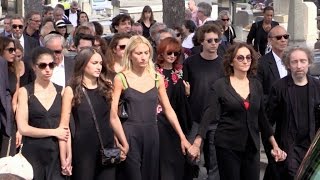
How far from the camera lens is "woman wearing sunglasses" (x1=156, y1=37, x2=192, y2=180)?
8898mm

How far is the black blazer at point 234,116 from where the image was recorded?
8133 mm

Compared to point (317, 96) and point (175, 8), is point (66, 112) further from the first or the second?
point (175, 8)

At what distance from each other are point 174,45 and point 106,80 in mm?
1086

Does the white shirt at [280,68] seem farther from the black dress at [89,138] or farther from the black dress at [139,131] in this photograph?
the black dress at [89,138]

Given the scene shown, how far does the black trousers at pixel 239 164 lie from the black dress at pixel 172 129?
0.75 metres

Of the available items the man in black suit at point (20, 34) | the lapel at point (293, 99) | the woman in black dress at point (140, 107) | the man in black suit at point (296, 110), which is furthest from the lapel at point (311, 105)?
the man in black suit at point (20, 34)

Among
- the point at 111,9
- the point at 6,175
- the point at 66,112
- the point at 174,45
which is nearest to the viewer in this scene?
the point at 6,175

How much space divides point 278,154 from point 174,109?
137cm

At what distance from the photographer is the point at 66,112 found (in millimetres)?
8039

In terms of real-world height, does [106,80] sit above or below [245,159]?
above

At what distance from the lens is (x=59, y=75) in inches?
385

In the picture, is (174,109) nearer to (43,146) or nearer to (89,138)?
(89,138)

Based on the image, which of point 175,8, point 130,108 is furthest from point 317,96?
point 175,8

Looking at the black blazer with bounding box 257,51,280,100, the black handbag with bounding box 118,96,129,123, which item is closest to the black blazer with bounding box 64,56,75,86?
the black handbag with bounding box 118,96,129,123
